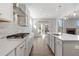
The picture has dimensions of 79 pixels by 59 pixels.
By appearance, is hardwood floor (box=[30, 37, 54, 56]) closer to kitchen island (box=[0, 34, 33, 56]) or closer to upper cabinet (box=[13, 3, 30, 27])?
upper cabinet (box=[13, 3, 30, 27])

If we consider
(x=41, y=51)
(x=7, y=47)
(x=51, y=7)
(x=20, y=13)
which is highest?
(x=51, y=7)

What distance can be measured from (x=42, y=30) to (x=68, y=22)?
122 inches

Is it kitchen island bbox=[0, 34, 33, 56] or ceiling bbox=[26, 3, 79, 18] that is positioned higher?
ceiling bbox=[26, 3, 79, 18]

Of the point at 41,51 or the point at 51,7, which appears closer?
the point at 41,51

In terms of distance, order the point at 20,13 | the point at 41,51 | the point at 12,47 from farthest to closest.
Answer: the point at 41,51
the point at 20,13
the point at 12,47

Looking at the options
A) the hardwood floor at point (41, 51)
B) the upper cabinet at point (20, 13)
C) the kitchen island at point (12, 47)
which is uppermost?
the upper cabinet at point (20, 13)

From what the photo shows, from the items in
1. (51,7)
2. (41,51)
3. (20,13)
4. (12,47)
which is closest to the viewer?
(12,47)

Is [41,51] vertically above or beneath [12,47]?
beneath

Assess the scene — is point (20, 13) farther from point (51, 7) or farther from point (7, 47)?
point (51, 7)

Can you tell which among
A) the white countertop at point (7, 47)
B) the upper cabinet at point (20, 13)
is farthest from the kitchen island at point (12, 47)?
the upper cabinet at point (20, 13)

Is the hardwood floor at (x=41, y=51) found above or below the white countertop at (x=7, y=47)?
below

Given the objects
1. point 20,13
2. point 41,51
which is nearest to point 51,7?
point 41,51

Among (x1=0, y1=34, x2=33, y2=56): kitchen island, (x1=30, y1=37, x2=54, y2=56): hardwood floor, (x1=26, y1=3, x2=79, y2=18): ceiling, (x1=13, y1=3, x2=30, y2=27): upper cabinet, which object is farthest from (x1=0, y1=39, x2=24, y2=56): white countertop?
(x1=26, y1=3, x2=79, y2=18): ceiling

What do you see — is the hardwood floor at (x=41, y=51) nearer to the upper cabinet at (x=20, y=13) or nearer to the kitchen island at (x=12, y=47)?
the upper cabinet at (x=20, y=13)
